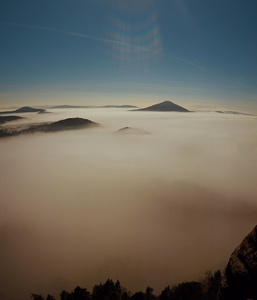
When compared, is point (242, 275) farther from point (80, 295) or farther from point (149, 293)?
point (80, 295)

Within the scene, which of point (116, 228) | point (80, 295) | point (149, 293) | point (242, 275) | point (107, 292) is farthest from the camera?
point (116, 228)

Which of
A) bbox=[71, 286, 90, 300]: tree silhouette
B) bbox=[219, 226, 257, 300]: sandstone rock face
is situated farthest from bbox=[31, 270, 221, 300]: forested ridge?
bbox=[219, 226, 257, 300]: sandstone rock face

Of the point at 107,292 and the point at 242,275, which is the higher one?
the point at 242,275

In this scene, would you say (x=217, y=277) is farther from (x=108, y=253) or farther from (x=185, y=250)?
(x=108, y=253)

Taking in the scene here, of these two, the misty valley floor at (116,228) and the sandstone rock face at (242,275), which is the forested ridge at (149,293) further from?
the sandstone rock face at (242,275)

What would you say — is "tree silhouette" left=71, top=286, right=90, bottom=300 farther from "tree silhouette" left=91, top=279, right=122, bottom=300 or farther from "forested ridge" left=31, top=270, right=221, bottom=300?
"tree silhouette" left=91, top=279, right=122, bottom=300

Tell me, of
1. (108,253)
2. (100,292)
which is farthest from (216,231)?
(100,292)

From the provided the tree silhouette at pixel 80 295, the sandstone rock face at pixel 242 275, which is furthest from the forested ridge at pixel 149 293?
the sandstone rock face at pixel 242 275

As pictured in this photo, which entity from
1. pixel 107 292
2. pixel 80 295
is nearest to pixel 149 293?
pixel 107 292
